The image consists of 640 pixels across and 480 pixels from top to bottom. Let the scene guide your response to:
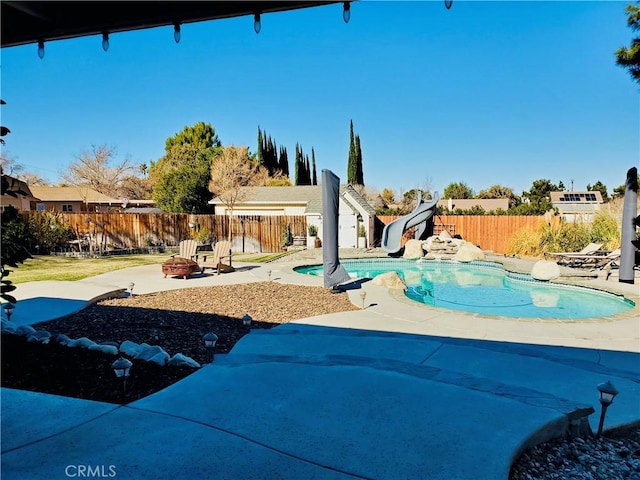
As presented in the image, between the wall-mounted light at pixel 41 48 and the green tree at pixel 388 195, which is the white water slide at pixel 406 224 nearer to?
the wall-mounted light at pixel 41 48

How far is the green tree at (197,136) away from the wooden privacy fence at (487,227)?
99.1ft

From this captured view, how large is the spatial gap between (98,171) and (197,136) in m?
11.2

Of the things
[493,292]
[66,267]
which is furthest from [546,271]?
[66,267]

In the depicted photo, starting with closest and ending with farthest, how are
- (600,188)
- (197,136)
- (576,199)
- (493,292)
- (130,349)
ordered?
(130,349) → (493,292) → (197,136) → (576,199) → (600,188)

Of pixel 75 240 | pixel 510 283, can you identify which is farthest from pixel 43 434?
pixel 75 240

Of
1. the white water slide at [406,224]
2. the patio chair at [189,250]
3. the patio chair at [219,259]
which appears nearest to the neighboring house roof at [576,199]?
the white water slide at [406,224]

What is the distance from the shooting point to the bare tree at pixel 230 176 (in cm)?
3014

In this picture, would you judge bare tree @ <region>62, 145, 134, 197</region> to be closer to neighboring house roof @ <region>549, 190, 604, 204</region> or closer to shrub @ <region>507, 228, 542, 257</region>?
shrub @ <region>507, 228, 542, 257</region>

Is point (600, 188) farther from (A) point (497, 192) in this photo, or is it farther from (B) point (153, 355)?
(B) point (153, 355)

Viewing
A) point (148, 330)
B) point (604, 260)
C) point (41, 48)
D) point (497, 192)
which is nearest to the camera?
point (41, 48)

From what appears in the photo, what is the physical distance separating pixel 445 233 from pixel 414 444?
20.2 metres

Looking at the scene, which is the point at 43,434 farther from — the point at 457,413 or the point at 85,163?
the point at 85,163

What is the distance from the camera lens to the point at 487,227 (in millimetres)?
23031

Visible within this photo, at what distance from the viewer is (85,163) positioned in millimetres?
42000
